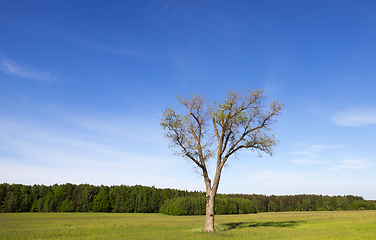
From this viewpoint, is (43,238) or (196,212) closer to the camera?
(43,238)

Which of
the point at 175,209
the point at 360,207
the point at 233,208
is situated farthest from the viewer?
the point at 360,207

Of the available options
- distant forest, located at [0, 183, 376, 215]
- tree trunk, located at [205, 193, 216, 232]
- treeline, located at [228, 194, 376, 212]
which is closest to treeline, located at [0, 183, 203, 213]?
distant forest, located at [0, 183, 376, 215]

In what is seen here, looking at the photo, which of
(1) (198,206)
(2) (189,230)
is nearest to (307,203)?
(1) (198,206)

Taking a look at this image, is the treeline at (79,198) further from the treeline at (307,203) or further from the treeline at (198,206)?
the treeline at (307,203)

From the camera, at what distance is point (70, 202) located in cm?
10850

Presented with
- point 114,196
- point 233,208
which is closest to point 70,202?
point 114,196

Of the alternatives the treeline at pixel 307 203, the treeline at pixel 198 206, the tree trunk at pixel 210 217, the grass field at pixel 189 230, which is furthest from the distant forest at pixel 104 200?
the tree trunk at pixel 210 217

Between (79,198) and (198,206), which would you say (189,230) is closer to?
(198,206)

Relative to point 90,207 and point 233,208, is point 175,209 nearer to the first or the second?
point 233,208

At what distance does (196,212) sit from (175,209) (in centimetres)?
1061

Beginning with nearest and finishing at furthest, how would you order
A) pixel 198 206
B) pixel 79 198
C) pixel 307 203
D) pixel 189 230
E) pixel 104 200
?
pixel 189 230 → pixel 198 206 → pixel 79 198 → pixel 104 200 → pixel 307 203

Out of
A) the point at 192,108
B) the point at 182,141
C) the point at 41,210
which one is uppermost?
the point at 192,108

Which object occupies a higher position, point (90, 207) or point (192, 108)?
point (192, 108)

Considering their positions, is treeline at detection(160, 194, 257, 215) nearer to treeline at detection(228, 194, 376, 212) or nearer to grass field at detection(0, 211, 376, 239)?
treeline at detection(228, 194, 376, 212)
